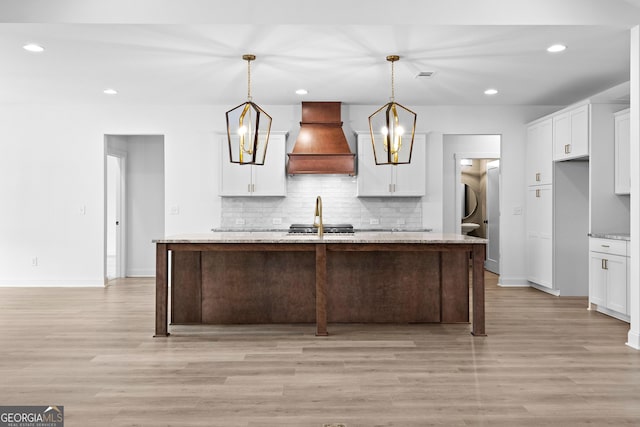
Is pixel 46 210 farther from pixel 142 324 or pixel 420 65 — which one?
pixel 420 65

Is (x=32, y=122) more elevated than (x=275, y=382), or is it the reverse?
(x=32, y=122)

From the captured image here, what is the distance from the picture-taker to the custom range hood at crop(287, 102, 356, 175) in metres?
6.37

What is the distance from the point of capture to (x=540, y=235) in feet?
21.0

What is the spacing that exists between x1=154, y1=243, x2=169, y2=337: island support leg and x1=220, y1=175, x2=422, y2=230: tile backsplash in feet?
8.85

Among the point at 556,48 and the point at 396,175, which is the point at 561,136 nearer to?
the point at 556,48

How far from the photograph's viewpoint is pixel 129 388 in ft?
9.46

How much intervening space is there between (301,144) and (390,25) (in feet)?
9.02

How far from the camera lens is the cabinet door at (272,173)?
6.58 meters

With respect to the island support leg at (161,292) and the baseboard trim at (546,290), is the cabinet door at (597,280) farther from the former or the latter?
the island support leg at (161,292)

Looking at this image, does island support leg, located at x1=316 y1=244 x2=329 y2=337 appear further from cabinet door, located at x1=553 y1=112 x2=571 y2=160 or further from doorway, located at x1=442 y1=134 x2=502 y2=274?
doorway, located at x1=442 y1=134 x2=502 y2=274

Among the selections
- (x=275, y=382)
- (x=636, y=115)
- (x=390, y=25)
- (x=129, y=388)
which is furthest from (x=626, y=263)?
(x=129, y=388)

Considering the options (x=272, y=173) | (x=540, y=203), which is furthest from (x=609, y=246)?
(x=272, y=173)

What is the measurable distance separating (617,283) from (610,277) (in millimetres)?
125

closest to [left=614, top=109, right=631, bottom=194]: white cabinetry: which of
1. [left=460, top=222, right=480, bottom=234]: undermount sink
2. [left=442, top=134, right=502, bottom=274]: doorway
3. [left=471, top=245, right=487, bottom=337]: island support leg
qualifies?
[left=471, top=245, right=487, bottom=337]: island support leg
